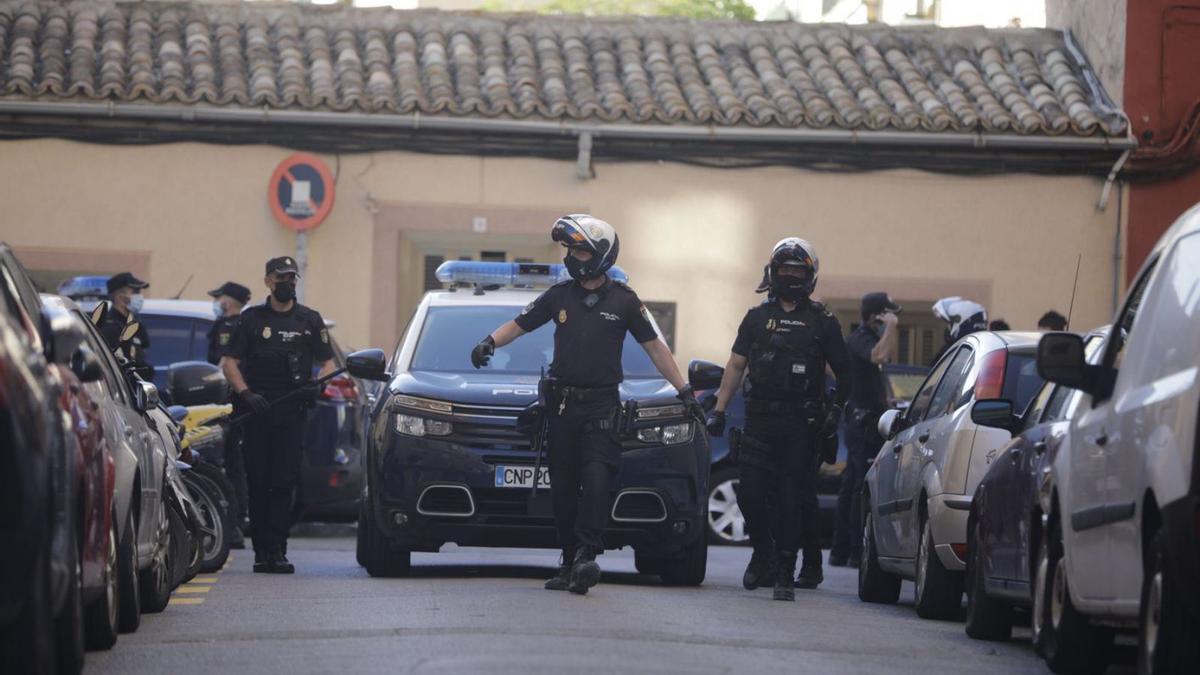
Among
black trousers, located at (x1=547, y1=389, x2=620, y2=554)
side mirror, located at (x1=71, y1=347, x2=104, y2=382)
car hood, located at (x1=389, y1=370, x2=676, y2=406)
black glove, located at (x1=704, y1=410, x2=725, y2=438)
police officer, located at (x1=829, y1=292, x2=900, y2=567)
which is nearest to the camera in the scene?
side mirror, located at (x1=71, y1=347, x2=104, y2=382)

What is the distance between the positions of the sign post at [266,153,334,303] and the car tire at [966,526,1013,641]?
A: 43.9 feet

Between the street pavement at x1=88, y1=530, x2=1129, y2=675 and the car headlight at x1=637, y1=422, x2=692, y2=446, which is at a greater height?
the car headlight at x1=637, y1=422, x2=692, y2=446

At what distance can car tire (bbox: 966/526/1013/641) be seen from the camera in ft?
34.5

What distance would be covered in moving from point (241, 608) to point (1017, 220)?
14.7 meters

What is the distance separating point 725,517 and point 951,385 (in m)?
6.61

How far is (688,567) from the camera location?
12.9 m

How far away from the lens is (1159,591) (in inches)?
278

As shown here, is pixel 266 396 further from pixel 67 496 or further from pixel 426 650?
pixel 67 496

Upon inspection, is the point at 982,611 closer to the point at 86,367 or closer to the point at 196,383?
the point at 86,367

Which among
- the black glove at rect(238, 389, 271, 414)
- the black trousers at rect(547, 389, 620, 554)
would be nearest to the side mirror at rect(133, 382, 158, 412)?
the black trousers at rect(547, 389, 620, 554)

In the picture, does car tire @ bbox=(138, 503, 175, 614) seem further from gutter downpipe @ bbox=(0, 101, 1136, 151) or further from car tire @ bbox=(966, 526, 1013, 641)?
gutter downpipe @ bbox=(0, 101, 1136, 151)

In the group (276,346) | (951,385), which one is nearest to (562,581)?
(951,385)

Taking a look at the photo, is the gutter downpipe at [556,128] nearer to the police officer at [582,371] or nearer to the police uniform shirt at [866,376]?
the police uniform shirt at [866,376]

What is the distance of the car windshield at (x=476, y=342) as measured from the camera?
44.2 feet
